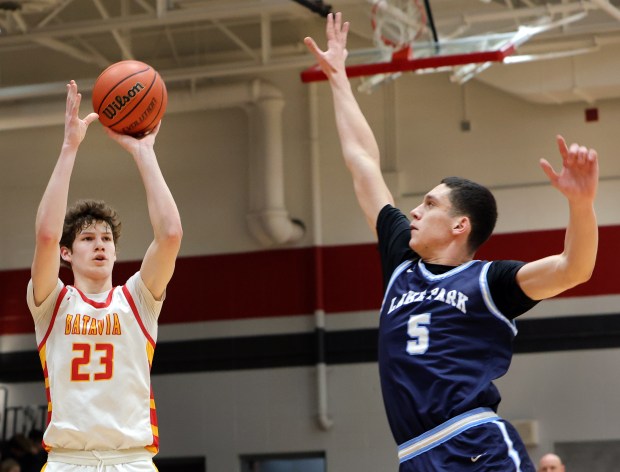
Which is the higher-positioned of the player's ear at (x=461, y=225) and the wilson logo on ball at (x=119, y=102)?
the wilson logo on ball at (x=119, y=102)

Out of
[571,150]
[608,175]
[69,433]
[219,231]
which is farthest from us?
[219,231]

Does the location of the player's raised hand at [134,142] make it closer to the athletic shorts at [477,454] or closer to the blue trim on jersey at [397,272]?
the blue trim on jersey at [397,272]

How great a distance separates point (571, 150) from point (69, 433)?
233 cm

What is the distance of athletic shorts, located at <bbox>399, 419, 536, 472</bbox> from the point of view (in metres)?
3.65

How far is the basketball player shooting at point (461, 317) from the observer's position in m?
3.51

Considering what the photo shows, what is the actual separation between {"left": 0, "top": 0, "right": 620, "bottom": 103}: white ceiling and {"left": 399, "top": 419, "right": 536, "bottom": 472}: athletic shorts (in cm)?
758

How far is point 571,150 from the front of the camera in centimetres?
344

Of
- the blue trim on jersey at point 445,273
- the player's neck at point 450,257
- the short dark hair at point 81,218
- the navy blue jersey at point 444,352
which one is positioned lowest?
the navy blue jersey at point 444,352

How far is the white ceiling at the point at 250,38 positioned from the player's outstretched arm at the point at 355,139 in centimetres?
609

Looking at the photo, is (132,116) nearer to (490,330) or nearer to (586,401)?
(490,330)

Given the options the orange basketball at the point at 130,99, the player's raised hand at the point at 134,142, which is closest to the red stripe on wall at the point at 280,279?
the orange basketball at the point at 130,99

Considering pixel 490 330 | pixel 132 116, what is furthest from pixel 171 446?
pixel 490 330

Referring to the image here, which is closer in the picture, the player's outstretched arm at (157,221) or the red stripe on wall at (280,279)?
the player's outstretched arm at (157,221)

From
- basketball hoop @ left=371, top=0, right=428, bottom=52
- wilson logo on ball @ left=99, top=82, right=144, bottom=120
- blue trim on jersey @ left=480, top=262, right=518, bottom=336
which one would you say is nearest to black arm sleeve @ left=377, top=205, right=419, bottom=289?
blue trim on jersey @ left=480, top=262, right=518, bottom=336
